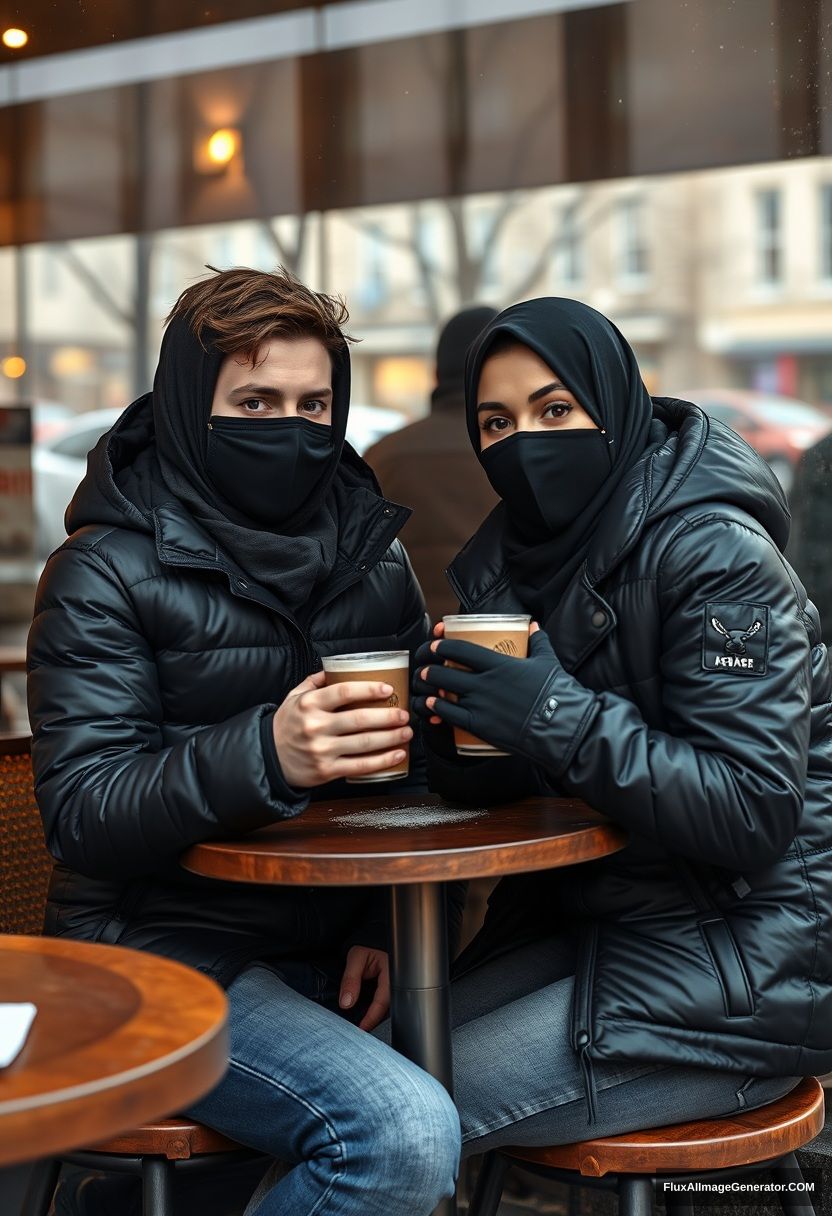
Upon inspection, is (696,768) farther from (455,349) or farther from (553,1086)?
(455,349)

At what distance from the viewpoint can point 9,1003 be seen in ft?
4.26

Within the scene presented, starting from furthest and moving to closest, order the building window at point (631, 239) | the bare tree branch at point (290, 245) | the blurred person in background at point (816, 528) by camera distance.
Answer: the building window at point (631, 239)
the bare tree branch at point (290, 245)
the blurred person in background at point (816, 528)

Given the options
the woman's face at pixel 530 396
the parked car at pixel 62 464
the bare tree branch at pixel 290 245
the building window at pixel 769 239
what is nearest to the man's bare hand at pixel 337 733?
the woman's face at pixel 530 396

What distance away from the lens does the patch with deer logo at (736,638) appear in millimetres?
1854

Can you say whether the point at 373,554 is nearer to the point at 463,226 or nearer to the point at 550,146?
the point at 550,146

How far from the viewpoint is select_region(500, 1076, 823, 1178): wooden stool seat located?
187 centimetres

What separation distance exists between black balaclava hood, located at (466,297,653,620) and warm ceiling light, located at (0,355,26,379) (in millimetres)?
6746

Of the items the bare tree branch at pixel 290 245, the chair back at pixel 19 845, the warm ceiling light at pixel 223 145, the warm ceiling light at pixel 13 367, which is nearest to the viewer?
the chair back at pixel 19 845

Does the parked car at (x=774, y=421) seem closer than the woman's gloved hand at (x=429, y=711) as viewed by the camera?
No

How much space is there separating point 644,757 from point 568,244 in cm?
833

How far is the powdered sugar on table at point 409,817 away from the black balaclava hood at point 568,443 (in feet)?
1.18

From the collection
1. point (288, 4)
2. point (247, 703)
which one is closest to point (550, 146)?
point (288, 4)

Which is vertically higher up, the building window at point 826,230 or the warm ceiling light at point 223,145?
the building window at point 826,230

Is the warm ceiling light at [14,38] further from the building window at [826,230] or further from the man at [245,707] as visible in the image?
the building window at [826,230]
